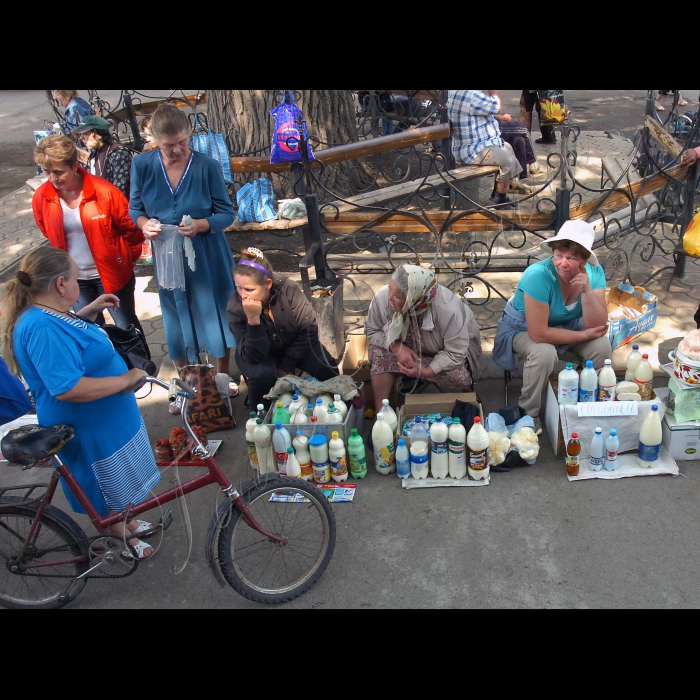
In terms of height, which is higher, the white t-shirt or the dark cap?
the dark cap

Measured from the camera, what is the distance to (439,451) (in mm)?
3830

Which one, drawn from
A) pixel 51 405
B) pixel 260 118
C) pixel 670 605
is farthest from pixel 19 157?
pixel 670 605

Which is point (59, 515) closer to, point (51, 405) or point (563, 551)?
point (51, 405)

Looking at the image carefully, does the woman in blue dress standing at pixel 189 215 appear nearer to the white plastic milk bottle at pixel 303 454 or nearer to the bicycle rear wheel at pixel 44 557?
the white plastic milk bottle at pixel 303 454

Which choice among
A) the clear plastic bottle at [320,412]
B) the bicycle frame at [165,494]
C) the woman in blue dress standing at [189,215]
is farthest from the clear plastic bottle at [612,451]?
the woman in blue dress standing at [189,215]

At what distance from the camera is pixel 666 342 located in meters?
5.00

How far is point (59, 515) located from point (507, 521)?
2.25 meters

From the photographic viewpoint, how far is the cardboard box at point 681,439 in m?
3.82

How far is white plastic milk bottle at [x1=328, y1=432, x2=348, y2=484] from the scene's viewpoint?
3.83 metres

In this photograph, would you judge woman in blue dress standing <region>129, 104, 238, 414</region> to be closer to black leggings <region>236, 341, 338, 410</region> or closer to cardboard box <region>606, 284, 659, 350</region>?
black leggings <region>236, 341, 338, 410</region>

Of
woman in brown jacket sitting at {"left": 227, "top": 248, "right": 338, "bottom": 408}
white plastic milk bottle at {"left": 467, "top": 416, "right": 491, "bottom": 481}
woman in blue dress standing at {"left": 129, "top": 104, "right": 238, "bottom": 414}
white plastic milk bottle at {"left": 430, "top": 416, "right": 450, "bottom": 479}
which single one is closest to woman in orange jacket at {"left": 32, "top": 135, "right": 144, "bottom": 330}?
woman in blue dress standing at {"left": 129, "top": 104, "right": 238, "bottom": 414}

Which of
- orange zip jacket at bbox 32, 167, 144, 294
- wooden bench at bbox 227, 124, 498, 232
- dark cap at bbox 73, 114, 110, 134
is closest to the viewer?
orange zip jacket at bbox 32, 167, 144, 294

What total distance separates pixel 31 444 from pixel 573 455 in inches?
109

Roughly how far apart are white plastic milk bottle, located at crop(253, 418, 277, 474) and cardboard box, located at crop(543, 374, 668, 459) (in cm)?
169
